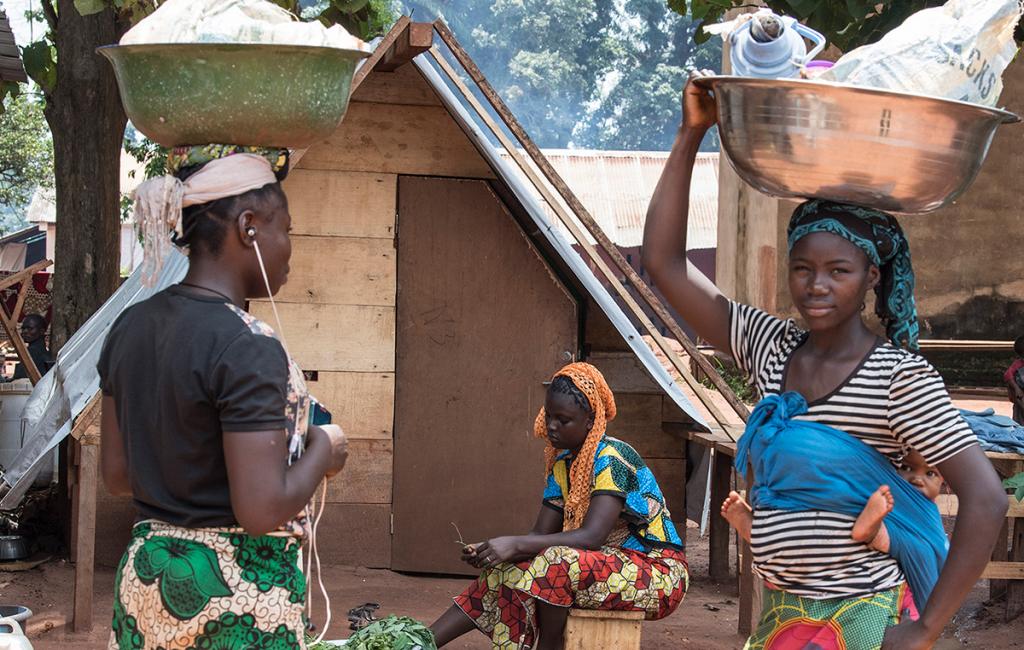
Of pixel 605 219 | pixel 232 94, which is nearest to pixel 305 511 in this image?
pixel 232 94

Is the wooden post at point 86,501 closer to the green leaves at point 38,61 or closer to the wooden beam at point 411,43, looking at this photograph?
the wooden beam at point 411,43

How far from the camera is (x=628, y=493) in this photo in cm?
483

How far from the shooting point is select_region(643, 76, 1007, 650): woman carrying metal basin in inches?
89.1

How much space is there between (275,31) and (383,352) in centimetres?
472

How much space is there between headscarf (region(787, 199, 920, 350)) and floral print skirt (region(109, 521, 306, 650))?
1.20m

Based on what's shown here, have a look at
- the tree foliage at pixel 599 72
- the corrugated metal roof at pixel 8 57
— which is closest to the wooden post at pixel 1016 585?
the corrugated metal roof at pixel 8 57

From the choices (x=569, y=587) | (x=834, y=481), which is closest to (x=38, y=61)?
(x=569, y=587)

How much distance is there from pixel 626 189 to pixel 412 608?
631 inches

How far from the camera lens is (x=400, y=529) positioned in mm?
7160

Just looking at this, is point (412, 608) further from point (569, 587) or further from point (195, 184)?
point (195, 184)

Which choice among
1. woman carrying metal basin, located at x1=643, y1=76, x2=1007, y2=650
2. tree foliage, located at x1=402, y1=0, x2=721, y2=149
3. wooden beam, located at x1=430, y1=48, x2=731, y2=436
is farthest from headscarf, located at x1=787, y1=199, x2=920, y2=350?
tree foliage, located at x1=402, y1=0, x2=721, y2=149

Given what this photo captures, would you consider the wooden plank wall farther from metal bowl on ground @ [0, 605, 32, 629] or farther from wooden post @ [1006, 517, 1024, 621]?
wooden post @ [1006, 517, 1024, 621]

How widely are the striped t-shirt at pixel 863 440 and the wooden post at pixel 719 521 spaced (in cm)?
447

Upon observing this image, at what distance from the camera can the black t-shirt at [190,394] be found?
2.11m
